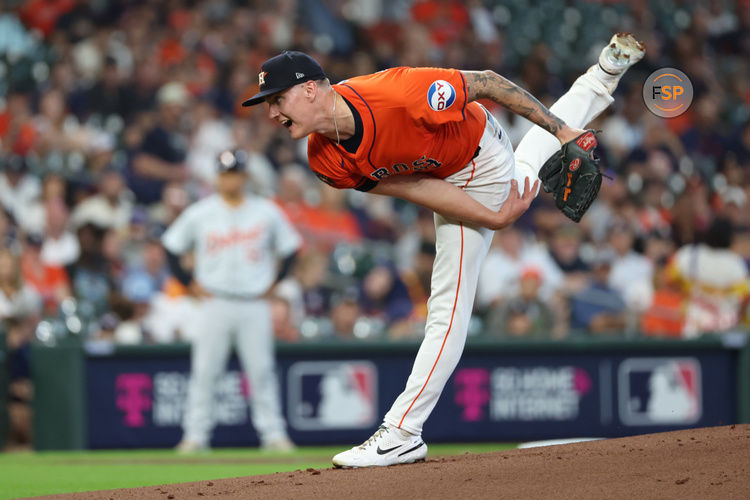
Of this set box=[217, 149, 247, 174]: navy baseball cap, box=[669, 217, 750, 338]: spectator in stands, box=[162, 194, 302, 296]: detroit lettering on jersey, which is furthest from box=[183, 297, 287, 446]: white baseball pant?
box=[669, 217, 750, 338]: spectator in stands

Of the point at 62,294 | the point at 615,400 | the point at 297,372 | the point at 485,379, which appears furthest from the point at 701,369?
the point at 62,294

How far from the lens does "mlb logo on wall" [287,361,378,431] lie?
29.9 ft

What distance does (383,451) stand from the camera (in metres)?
4.95

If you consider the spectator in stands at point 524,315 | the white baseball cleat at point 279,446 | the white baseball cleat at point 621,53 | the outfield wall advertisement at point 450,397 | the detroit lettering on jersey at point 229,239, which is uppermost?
the white baseball cleat at point 621,53

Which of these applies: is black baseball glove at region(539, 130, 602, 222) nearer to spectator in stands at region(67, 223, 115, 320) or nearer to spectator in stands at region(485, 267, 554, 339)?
spectator in stands at region(485, 267, 554, 339)

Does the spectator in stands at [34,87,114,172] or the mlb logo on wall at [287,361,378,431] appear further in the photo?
the spectator in stands at [34,87,114,172]

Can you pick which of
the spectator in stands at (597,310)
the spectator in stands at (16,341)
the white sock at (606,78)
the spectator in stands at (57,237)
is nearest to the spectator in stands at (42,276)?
the spectator in stands at (57,237)

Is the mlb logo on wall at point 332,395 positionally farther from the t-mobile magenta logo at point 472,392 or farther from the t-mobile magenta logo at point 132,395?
the t-mobile magenta logo at point 132,395

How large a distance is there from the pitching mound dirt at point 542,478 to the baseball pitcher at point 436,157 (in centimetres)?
42

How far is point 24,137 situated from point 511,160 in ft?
26.1

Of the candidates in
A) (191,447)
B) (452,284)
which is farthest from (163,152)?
(452,284)

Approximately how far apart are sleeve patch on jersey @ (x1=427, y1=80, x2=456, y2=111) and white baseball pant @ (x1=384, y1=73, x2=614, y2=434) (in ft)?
1.50

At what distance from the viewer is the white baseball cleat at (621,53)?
17.4 ft

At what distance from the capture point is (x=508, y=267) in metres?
10.5
